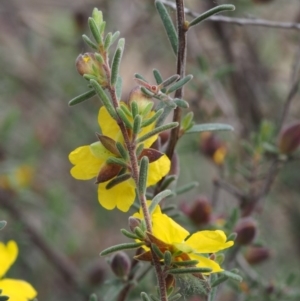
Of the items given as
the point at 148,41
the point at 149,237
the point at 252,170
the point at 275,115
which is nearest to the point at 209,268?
the point at 149,237

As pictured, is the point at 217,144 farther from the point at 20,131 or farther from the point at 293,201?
the point at 20,131

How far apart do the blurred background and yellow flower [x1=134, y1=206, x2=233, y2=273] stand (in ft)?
2.29

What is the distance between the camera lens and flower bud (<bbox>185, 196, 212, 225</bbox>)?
93 cm

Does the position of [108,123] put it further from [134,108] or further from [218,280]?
[218,280]

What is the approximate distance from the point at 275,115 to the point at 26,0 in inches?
43.0

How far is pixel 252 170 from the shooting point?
106 cm

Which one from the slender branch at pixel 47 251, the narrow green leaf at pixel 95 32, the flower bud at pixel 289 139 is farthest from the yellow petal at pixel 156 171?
the slender branch at pixel 47 251

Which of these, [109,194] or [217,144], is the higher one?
[109,194]

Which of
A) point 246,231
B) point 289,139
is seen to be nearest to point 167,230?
point 246,231

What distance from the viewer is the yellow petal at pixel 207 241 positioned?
531 mm

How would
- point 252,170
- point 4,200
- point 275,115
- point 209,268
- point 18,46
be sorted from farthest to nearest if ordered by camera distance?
point 18,46, point 275,115, point 4,200, point 252,170, point 209,268

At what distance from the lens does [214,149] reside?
1145 mm

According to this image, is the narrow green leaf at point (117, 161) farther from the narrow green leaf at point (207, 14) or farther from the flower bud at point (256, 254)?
the flower bud at point (256, 254)

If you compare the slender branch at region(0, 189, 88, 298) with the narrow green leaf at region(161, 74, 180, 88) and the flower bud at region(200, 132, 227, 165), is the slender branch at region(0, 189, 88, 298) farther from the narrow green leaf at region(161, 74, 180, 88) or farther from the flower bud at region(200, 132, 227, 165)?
the narrow green leaf at region(161, 74, 180, 88)
